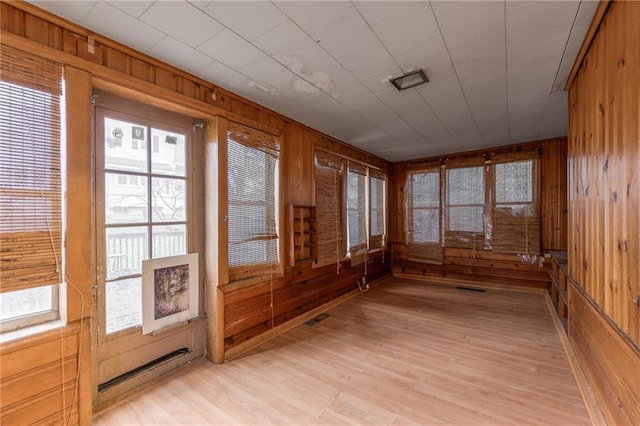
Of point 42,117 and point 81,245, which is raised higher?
point 42,117

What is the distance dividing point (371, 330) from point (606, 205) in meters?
2.42

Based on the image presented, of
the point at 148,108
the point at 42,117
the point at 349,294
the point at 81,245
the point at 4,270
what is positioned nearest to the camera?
the point at 4,270

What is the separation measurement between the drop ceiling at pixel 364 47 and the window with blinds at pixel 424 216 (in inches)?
98.6

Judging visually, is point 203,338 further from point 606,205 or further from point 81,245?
point 606,205

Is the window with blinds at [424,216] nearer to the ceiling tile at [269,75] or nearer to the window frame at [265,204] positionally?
the window frame at [265,204]

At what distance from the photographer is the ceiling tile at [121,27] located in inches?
63.6

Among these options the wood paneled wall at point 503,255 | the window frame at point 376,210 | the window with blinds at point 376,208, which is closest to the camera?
the wood paneled wall at point 503,255

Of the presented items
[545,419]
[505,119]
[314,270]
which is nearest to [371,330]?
[314,270]

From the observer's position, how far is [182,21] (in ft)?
5.52

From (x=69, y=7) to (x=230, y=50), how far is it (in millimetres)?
873

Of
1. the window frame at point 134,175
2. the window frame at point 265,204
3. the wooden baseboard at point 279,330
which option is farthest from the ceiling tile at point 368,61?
the wooden baseboard at point 279,330

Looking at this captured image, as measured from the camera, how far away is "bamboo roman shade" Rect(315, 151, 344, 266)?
12.9 feet

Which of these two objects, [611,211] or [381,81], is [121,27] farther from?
[611,211]

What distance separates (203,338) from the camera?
265cm
